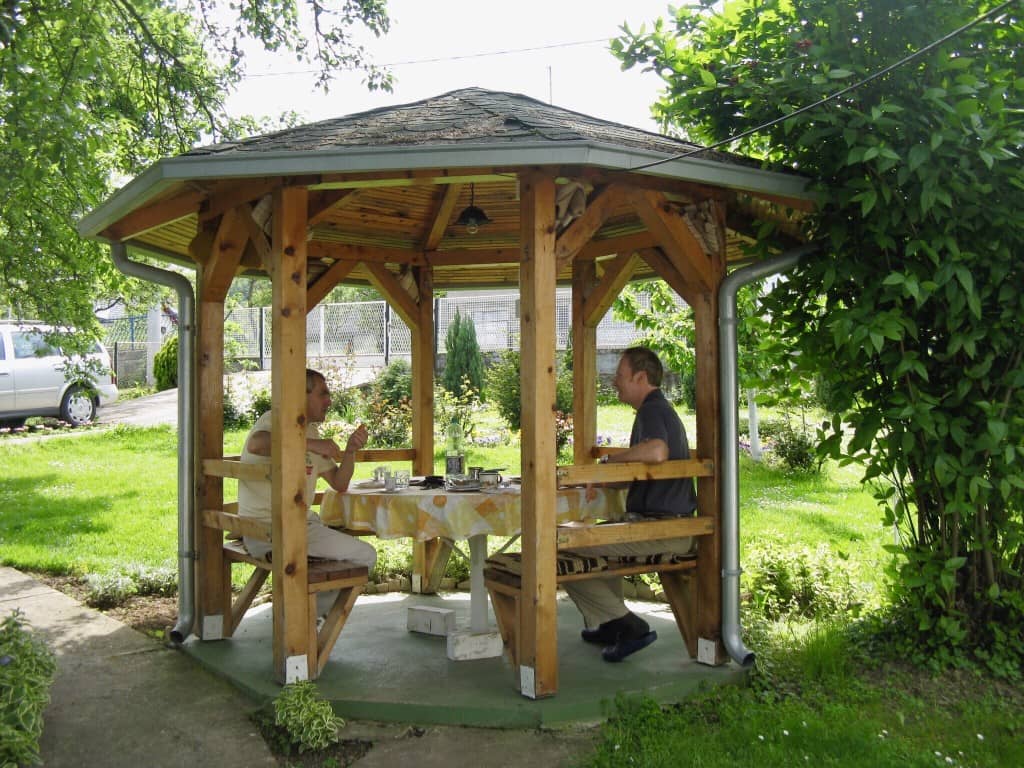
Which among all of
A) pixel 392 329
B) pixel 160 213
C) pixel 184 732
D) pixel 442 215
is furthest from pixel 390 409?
pixel 184 732

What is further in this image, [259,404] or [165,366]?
[165,366]

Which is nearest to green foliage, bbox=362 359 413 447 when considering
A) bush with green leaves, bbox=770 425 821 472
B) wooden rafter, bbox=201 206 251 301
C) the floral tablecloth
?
bush with green leaves, bbox=770 425 821 472

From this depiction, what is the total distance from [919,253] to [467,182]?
2407 mm

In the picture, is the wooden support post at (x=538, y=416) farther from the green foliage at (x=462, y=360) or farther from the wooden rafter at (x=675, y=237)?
the green foliage at (x=462, y=360)

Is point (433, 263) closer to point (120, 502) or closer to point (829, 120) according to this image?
point (829, 120)

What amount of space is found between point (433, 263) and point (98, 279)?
3261 millimetres

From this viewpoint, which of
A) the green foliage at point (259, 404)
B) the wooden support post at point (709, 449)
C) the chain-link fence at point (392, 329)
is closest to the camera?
the wooden support post at point (709, 449)

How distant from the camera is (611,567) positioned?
16.1 ft

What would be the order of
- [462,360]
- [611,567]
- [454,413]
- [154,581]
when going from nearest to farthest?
1. [611,567]
2. [154,581]
3. [454,413]
4. [462,360]

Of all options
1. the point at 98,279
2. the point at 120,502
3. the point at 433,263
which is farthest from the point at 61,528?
the point at 433,263

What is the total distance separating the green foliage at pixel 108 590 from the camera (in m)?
6.75

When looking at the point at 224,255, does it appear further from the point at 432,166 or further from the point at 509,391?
the point at 509,391

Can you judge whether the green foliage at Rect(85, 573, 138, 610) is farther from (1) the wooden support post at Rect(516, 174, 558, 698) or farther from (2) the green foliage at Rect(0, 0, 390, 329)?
(1) the wooden support post at Rect(516, 174, 558, 698)

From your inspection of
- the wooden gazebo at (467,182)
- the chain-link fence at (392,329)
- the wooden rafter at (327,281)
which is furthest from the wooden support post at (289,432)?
the chain-link fence at (392,329)
